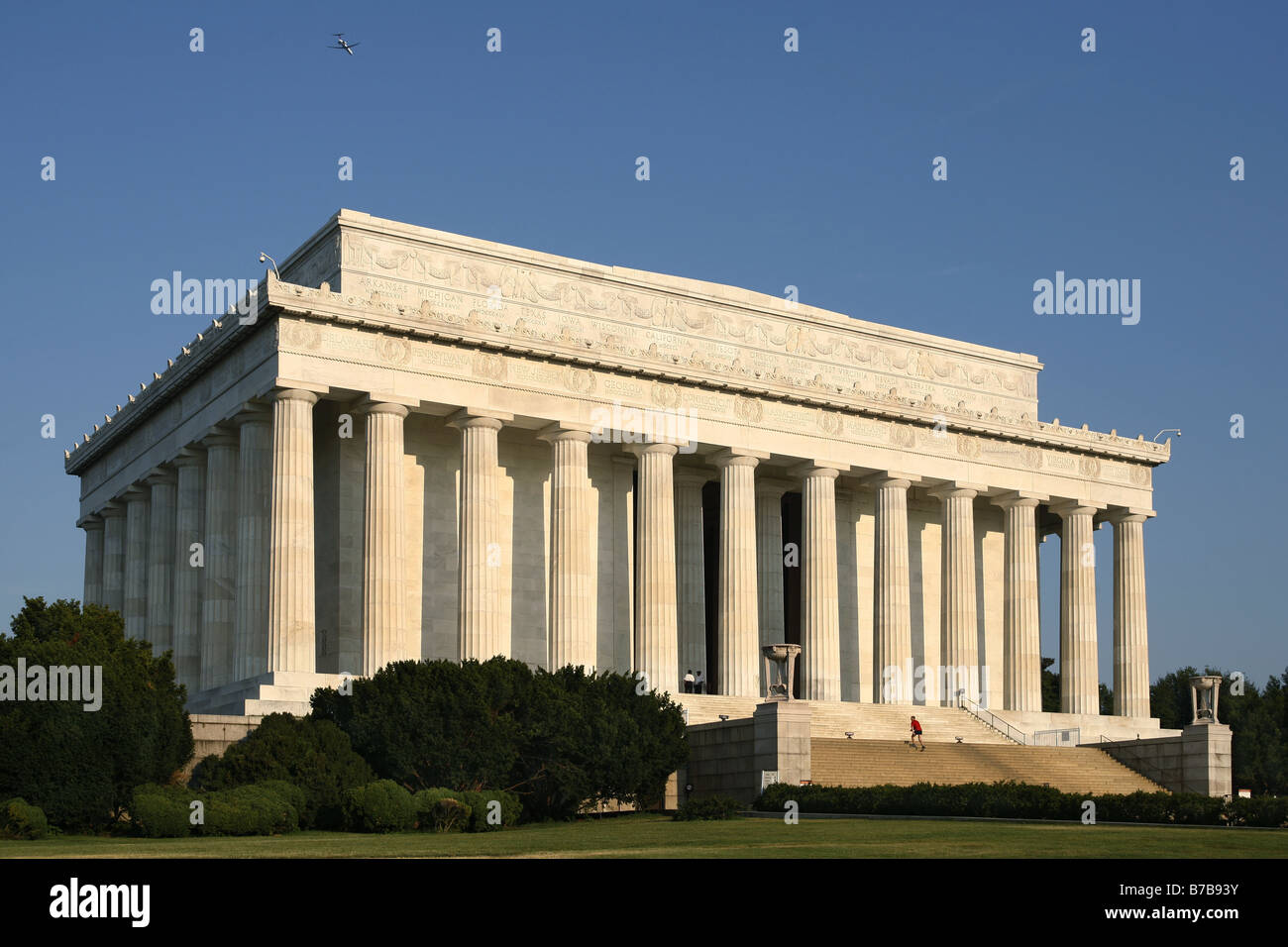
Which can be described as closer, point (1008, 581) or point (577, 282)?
point (577, 282)

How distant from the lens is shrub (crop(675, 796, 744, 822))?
143 feet

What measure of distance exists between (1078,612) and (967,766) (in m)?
22.2

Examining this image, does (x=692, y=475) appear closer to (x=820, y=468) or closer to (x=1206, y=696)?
(x=820, y=468)

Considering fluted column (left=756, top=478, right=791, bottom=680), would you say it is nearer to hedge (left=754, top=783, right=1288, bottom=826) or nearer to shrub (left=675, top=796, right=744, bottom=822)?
shrub (left=675, top=796, right=744, bottom=822)

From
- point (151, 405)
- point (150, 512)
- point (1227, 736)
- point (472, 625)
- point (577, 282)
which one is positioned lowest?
point (1227, 736)

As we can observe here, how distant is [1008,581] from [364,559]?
107 ft

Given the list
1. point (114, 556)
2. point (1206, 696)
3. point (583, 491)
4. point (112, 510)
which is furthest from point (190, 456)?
point (1206, 696)

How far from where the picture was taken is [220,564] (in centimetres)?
6300

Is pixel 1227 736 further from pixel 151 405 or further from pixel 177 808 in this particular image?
pixel 151 405

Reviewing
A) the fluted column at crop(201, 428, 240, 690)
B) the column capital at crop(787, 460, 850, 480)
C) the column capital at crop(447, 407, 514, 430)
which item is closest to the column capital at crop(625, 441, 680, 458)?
the column capital at crop(447, 407, 514, 430)

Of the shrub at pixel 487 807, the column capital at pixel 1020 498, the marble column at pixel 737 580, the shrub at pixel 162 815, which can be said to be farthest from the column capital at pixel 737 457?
the shrub at pixel 162 815

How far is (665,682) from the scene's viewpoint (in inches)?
2544

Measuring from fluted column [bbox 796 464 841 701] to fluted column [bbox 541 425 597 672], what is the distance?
34.5 ft
